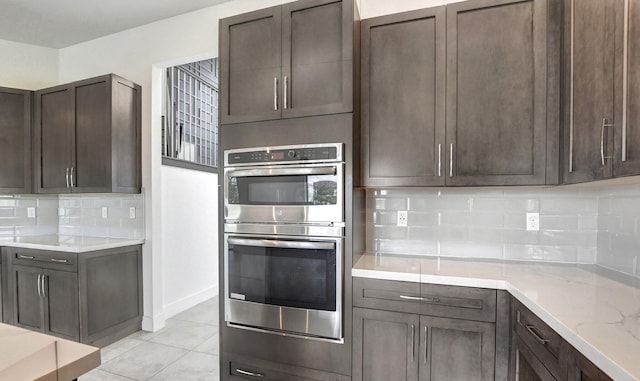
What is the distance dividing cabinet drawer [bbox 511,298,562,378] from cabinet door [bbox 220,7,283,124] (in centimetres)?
164

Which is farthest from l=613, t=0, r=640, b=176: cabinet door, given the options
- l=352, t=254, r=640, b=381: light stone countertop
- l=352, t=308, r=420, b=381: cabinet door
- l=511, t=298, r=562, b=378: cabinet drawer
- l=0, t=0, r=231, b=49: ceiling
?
l=0, t=0, r=231, b=49: ceiling

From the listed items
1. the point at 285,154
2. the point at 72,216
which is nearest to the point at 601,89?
the point at 285,154

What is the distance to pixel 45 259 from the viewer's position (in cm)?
271

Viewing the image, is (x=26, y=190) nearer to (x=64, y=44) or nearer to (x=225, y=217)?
(x=64, y=44)

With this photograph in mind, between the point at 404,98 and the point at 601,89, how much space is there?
91 centimetres

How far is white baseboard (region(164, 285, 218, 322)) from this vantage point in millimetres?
3321

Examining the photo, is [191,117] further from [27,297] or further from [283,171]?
[283,171]

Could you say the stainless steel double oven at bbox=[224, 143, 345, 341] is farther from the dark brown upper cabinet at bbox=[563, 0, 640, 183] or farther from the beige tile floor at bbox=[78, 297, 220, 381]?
the dark brown upper cabinet at bbox=[563, 0, 640, 183]

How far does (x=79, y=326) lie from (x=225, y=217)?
177 centimetres

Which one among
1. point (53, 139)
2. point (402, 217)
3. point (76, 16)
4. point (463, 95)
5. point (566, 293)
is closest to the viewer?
point (566, 293)

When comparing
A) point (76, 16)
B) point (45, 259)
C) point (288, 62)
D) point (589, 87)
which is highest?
point (76, 16)

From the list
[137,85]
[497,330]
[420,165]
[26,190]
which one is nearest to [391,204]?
[420,165]

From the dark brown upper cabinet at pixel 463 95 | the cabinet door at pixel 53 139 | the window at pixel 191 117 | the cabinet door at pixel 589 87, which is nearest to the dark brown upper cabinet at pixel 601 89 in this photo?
the cabinet door at pixel 589 87

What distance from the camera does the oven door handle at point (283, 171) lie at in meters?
1.80
